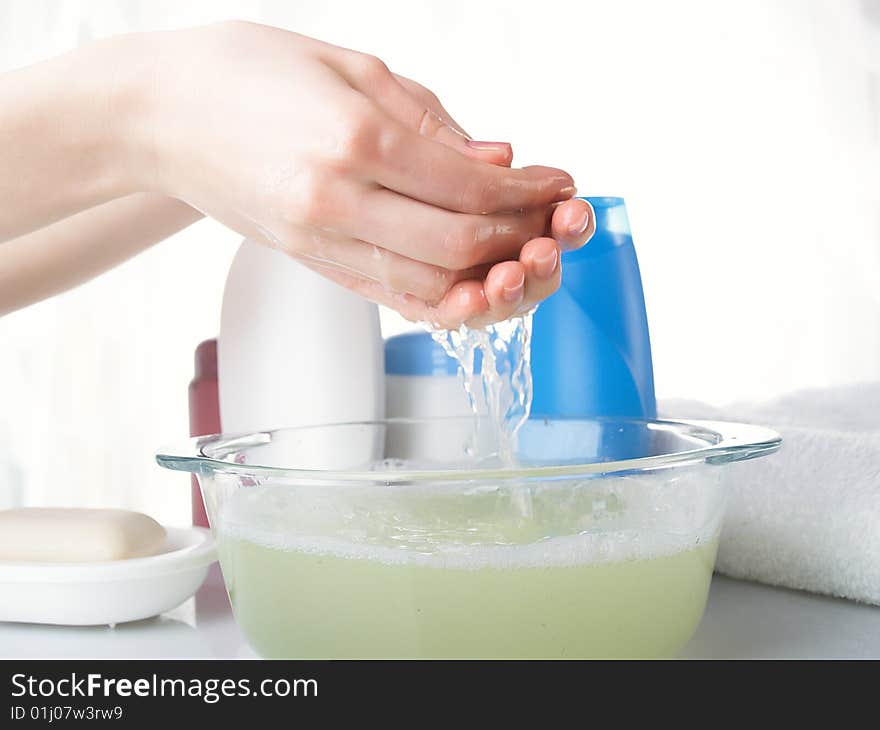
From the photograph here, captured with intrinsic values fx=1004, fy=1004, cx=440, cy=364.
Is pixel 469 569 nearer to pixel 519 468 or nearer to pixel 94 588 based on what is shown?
pixel 519 468

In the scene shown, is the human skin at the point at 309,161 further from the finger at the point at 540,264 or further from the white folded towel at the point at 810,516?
the white folded towel at the point at 810,516

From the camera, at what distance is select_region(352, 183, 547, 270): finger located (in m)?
0.43

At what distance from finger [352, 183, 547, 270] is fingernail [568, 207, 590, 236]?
3 centimetres

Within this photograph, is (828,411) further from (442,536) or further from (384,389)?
(442,536)

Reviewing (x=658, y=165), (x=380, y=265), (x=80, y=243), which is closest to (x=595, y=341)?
(x=380, y=265)

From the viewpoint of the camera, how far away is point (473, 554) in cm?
43

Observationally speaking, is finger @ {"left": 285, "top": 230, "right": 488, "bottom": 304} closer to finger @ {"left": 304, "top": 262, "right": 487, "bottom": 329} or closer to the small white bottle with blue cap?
finger @ {"left": 304, "top": 262, "right": 487, "bottom": 329}

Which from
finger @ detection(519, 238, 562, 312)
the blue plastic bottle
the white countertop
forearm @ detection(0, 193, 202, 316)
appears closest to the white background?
forearm @ detection(0, 193, 202, 316)

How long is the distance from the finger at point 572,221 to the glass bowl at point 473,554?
0.38 feet

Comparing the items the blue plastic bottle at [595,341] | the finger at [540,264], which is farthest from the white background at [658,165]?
the finger at [540,264]

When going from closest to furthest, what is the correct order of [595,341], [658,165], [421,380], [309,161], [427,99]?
[309,161] < [427,99] < [595,341] < [421,380] < [658,165]

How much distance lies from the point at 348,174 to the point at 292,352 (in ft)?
1.24
